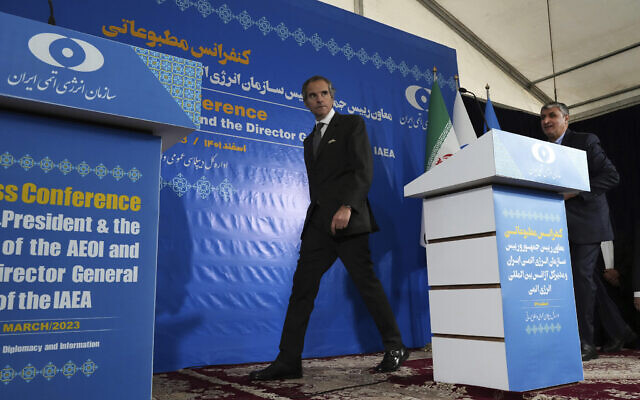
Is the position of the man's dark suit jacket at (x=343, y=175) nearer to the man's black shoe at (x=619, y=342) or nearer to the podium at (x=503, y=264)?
the podium at (x=503, y=264)

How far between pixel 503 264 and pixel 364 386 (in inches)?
25.8

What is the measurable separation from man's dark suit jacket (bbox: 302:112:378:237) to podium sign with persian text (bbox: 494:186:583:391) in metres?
0.66

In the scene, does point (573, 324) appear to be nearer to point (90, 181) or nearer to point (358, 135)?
point (358, 135)

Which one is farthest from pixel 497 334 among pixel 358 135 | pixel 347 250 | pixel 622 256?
pixel 622 256

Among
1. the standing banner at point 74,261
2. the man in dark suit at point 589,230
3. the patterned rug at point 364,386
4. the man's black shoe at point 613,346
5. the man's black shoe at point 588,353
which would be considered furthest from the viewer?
the man's black shoe at point 613,346

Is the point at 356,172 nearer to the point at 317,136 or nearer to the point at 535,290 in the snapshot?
the point at 317,136

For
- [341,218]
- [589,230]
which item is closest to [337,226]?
[341,218]

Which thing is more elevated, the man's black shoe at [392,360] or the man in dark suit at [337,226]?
the man in dark suit at [337,226]

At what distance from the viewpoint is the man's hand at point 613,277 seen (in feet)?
11.2

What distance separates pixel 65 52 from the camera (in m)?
1.05

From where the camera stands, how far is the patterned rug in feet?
5.21

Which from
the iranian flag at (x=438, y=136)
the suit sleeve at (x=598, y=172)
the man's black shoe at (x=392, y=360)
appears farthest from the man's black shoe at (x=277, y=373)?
the suit sleeve at (x=598, y=172)

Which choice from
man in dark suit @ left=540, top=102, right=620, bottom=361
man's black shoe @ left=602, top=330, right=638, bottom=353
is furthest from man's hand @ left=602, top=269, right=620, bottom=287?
man in dark suit @ left=540, top=102, right=620, bottom=361

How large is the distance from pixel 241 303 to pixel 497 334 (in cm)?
154
